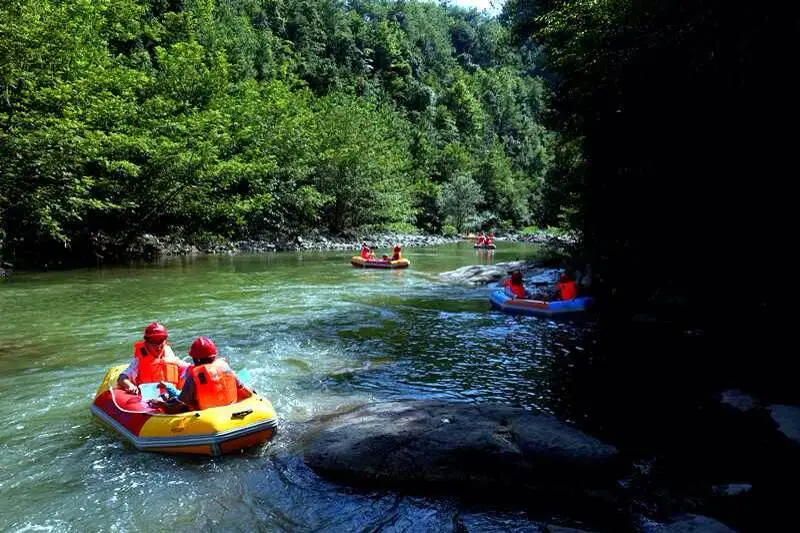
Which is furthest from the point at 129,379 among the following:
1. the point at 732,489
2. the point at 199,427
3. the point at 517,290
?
the point at 517,290

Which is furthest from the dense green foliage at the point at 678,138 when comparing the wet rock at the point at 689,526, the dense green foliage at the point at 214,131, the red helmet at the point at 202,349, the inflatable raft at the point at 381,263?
the dense green foliage at the point at 214,131

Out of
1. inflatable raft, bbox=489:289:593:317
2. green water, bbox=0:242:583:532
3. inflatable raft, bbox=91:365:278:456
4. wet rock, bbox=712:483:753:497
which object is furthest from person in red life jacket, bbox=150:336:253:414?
inflatable raft, bbox=489:289:593:317

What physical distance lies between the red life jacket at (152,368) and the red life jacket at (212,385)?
3.20 feet

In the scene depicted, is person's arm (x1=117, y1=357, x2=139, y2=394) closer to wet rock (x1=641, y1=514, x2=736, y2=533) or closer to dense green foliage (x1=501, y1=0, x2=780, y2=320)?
Result: wet rock (x1=641, y1=514, x2=736, y2=533)

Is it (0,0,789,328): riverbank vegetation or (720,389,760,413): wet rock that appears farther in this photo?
(0,0,789,328): riverbank vegetation

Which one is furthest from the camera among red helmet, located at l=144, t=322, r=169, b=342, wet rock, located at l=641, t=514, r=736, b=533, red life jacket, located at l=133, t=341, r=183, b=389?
red life jacket, located at l=133, t=341, r=183, b=389

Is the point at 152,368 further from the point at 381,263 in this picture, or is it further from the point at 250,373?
the point at 381,263

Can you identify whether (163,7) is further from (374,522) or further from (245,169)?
(374,522)

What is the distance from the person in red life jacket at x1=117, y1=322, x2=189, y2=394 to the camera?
20.8 ft

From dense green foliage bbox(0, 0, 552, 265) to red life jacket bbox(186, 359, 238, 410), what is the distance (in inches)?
523

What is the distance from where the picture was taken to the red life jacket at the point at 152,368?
6.40 meters

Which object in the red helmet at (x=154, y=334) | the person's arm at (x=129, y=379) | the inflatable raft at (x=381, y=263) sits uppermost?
the red helmet at (x=154, y=334)

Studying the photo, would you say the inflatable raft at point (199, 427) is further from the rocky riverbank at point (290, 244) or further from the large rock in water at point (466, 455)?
the rocky riverbank at point (290, 244)

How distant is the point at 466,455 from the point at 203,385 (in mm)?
2595
